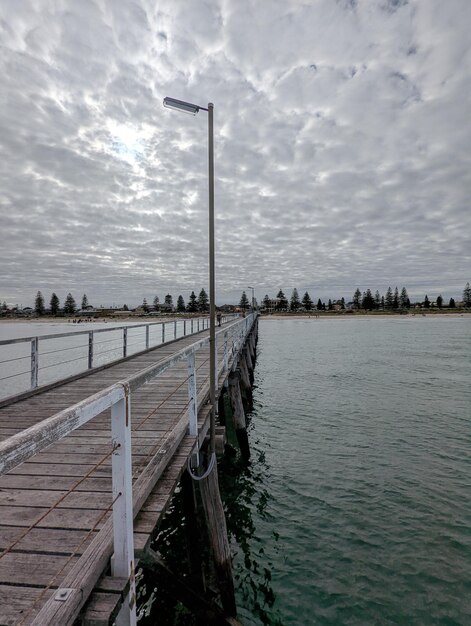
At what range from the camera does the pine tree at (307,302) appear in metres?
154

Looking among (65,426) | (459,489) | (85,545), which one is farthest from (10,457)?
(459,489)

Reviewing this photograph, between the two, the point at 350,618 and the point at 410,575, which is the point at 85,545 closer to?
the point at 350,618

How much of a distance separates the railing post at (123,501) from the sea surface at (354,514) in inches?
116

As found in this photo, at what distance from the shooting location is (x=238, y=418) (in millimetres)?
9773

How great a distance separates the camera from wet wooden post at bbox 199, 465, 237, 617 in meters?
4.39

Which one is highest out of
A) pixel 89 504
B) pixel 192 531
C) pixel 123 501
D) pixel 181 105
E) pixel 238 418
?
pixel 181 105

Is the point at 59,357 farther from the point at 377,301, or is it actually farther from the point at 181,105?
the point at 377,301

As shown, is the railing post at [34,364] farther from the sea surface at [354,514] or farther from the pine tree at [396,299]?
the pine tree at [396,299]

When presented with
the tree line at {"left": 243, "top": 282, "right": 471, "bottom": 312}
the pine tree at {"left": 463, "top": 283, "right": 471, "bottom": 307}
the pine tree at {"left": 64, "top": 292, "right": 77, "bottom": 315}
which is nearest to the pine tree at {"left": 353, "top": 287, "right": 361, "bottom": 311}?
the tree line at {"left": 243, "top": 282, "right": 471, "bottom": 312}

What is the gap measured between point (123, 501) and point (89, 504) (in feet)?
3.90

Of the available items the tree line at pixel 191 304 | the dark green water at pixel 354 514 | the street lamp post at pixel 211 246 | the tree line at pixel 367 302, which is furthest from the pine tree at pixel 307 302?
the street lamp post at pixel 211 246

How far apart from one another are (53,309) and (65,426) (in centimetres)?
15800

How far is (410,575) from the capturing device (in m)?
5.14

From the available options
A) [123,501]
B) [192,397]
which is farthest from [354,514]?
[123,501]
